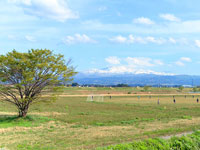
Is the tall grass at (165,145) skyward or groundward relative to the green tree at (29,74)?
groundward

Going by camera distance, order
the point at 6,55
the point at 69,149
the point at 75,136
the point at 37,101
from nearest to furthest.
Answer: the point at 69,149, the point at 75,136, the point at 6,55, the point at 37,101

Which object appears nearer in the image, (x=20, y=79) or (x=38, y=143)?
(x=38, y=143)

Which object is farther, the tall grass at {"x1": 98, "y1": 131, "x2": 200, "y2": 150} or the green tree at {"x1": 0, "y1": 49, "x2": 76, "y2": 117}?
the green tree at {"x1": 0, "y1": 49, "x2": 76, "y2": 117}

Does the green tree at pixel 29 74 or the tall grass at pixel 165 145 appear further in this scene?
the green tree at pixel 29 74

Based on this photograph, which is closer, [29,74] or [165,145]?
[165,145]

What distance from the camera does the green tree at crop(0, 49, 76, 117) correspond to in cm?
2444

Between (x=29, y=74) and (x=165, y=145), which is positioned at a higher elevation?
(x=29, y=74)

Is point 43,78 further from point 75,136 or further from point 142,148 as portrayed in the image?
point 142,148

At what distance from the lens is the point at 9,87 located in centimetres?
2505

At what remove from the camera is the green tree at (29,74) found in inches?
962

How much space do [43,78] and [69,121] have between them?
5.08 m

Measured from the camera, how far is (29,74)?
2442cm

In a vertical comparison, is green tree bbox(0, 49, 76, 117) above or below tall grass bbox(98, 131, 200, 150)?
above

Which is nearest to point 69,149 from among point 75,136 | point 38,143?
point 38,143
